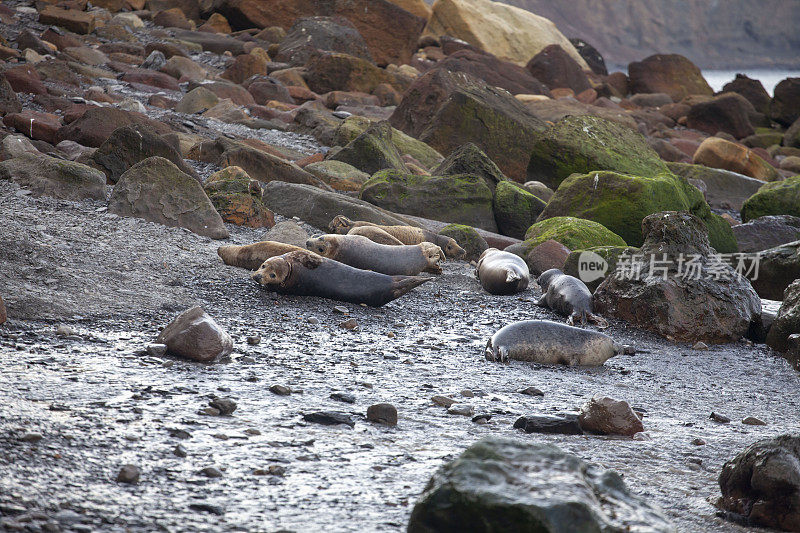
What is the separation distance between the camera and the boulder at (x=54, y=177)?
5980 mm

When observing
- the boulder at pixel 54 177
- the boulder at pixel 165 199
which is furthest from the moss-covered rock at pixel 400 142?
the boulder at pixel 54 177

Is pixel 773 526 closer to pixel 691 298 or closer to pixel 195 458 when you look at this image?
pixel 195 458

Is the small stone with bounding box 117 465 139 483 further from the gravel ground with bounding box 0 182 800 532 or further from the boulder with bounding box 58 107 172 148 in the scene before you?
the boulder with bounding box 58 107 172 148

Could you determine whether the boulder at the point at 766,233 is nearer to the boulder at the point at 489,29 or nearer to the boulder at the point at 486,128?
the boulder at the point at 486,128

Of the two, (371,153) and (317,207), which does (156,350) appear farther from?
(371,153)

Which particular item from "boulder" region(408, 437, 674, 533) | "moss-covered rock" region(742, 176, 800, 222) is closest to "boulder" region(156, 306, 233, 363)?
"boulder" region(408, 437, 674, 533)

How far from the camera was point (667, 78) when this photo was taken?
1243 inches

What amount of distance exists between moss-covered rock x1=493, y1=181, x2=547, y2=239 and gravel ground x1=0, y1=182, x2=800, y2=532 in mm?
3036

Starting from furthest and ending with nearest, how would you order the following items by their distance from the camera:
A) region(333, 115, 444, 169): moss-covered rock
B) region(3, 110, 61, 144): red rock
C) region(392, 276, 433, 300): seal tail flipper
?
region(333, 115, 444, 169): moss-covered rock → region(3, 110, 61, 144): red rock → region(392, 276, 433, 300): seal tail flipper

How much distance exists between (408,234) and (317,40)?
14795mm

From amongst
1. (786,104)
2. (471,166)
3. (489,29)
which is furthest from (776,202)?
(489,29)

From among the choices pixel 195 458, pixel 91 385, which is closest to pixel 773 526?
pixel 195 458

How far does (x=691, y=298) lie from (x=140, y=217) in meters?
4.42

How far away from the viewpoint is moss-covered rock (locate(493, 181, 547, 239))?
8586 mm
